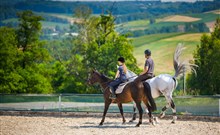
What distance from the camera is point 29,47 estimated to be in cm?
4350

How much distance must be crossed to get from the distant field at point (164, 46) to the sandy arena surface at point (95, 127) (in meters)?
54.4

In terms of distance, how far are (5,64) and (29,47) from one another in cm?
295

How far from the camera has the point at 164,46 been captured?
92.1 metres

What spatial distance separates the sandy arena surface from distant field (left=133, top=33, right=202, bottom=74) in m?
54.4

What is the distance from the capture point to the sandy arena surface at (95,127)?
16.4 meters

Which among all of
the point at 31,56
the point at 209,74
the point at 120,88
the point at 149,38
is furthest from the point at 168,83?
the point at 149,38

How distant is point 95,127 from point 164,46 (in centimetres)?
7504

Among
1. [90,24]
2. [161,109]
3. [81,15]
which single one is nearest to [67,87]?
[90,24]

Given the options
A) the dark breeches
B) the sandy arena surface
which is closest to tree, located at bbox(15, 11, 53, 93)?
the sandy arena surface

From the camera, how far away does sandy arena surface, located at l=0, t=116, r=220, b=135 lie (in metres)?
16.4

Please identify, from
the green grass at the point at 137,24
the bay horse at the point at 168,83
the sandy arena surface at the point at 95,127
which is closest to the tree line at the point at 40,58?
the sandy arena surface at the point at 95,127

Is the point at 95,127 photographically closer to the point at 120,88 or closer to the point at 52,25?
the point at 120,88

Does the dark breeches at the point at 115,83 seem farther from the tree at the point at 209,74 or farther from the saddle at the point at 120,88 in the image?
the tree at the point at 209,74

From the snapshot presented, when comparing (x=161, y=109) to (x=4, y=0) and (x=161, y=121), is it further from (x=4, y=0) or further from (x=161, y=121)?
(x=4, y=0)
